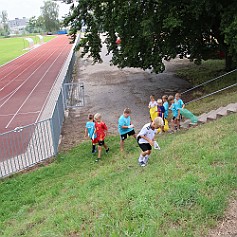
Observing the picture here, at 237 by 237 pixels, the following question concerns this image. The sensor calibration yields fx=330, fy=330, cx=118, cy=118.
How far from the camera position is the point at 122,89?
72.1 feet

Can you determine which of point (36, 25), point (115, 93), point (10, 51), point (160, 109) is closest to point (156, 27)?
point (115, 93)

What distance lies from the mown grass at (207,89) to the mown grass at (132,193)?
144 inches

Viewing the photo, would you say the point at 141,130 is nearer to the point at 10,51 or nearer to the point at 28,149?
the point at 28,149

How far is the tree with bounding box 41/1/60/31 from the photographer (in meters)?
142

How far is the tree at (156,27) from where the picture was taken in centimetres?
1499

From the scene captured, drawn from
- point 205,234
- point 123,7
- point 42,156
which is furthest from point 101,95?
point 205,234

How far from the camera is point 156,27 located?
15.8 meters

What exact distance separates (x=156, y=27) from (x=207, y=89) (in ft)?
14.7

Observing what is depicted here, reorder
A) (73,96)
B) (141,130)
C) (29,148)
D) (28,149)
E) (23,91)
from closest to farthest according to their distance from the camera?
(141,130) < (29,148) < (28,149) < (73,96) < (23,91)

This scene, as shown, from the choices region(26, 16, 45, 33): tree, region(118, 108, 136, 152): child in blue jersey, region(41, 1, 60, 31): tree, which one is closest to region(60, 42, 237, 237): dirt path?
region(118, 108, 136, 152): child in blue jersey

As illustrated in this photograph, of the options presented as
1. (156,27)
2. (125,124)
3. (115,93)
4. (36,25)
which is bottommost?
(115,93)

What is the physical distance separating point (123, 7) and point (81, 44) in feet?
12.1

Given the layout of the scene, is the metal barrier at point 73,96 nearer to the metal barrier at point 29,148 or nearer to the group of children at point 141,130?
the metal barrier at point 29,148

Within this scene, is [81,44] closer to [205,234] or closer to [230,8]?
[230,8]
